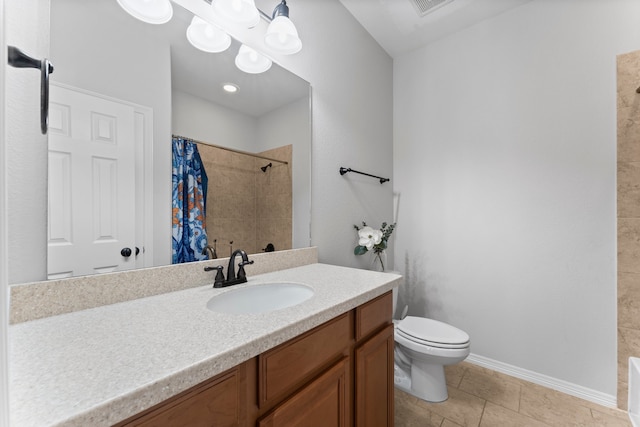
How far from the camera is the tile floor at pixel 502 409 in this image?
1436mm

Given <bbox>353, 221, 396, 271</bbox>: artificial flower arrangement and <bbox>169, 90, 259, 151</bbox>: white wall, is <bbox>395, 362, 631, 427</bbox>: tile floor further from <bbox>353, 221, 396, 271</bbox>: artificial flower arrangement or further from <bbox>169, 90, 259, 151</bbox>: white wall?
<bbox>169, 90, 259, 151</bbox>: white wall

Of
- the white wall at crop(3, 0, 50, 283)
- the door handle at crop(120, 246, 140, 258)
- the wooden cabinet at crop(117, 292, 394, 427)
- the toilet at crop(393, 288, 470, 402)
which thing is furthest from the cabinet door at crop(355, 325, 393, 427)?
the white wall at crop(3, 0, 50, 283)

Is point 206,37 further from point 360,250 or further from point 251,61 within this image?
point 360,250

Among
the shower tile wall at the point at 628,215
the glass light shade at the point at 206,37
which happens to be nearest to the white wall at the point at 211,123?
the glass light shade at the point at 206,37

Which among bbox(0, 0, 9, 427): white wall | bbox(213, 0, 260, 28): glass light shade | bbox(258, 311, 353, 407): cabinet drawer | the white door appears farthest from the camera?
bbox(213, 0, 260, 28): glass light shade

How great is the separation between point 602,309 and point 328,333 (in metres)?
1.84

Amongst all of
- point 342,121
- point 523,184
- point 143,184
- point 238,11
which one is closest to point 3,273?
point 143,184

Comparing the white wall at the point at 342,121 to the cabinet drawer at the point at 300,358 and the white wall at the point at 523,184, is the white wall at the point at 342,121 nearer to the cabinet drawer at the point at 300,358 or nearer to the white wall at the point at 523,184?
the white wall at the point at 523,184

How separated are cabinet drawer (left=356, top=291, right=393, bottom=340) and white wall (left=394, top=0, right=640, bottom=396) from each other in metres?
1.20

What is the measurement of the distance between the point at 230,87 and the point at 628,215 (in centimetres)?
229

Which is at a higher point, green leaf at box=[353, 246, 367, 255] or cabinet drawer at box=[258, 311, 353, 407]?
green leaf at box=[353, 246, 367, 255]

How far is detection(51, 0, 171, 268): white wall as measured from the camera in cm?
79

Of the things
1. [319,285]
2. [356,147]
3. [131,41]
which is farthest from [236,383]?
[356,147]

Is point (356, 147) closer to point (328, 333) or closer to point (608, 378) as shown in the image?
point (328, 333)
